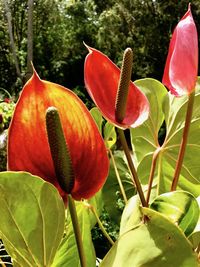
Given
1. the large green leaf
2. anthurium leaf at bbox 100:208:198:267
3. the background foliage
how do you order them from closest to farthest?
anthurium leaf at bbox 100:208:198:267
the large green leaf
the background foliage

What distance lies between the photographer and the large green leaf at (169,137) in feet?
1.95

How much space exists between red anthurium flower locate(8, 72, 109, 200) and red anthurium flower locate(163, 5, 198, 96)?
0.08 m

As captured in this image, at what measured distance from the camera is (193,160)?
0.61 m

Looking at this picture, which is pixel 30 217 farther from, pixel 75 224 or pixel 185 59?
pixel 185 59

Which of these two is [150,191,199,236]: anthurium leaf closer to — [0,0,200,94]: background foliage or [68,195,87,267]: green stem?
[68,195,87,267]: green stem

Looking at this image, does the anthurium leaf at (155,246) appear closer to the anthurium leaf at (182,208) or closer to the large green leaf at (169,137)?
the anthurium leaf at (182,208)

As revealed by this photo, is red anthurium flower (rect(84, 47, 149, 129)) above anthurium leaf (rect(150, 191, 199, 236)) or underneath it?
above

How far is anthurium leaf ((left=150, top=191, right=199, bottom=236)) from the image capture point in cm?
32

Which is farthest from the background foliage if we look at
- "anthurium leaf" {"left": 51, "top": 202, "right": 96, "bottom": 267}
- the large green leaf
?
"anthurium leaf" {"left": 51, "top": 202, "right": 96, "bottom": 267}

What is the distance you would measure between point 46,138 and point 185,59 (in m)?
0.11

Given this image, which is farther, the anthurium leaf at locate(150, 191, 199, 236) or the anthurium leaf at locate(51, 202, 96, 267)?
the anthurium leaf at locate(51, 202, 96, 267)

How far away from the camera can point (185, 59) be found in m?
0.34

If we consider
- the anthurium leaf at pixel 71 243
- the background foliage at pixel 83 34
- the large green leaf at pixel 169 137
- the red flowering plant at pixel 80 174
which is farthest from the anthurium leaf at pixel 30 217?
the background foliage at pixel 83 34

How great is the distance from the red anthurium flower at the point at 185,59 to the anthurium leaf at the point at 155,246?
12 cm
